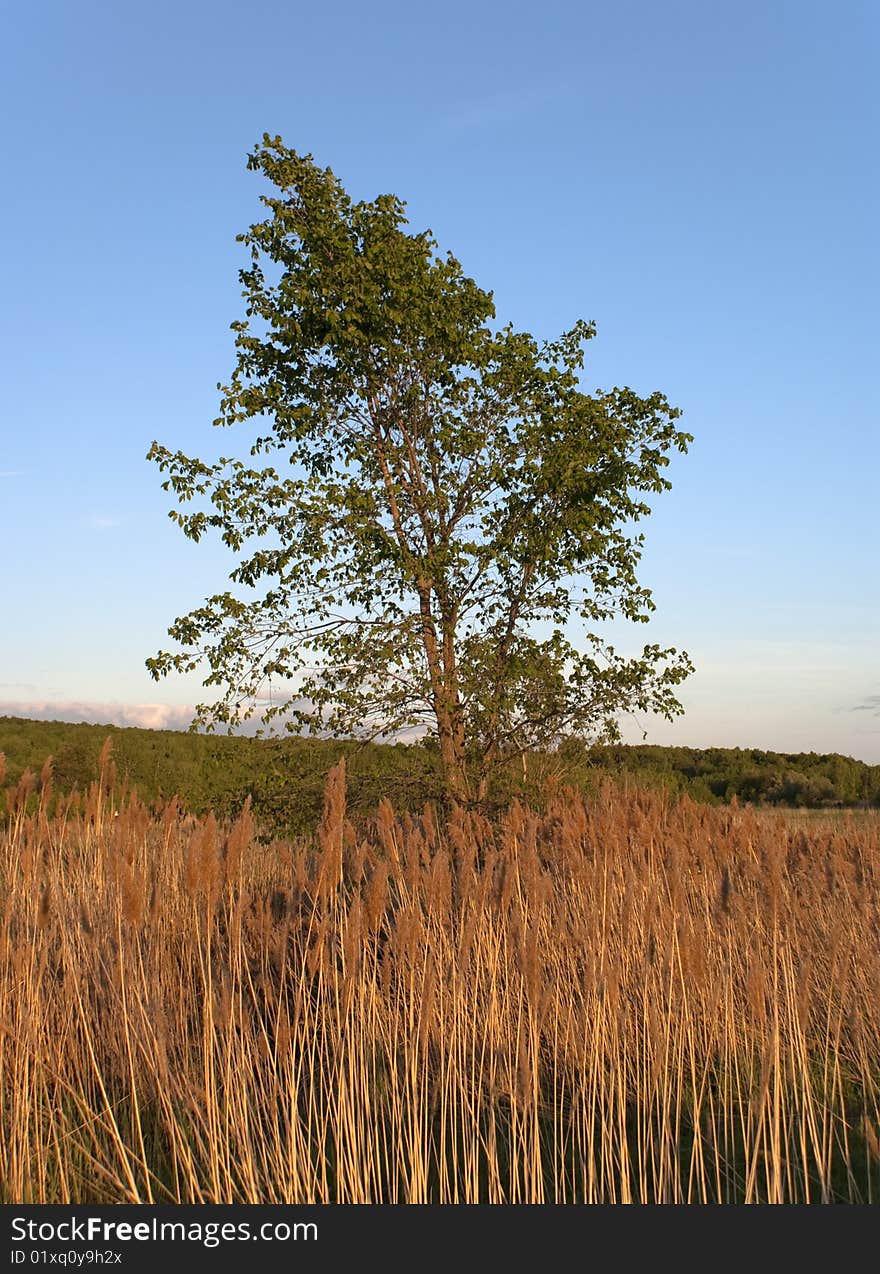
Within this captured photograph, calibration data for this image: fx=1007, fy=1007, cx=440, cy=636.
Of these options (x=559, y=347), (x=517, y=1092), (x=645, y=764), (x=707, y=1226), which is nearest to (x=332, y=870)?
(x=517, y=1092)

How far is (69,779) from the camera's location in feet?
55.0

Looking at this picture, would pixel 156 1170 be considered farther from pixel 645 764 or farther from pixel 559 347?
pixel 645 764

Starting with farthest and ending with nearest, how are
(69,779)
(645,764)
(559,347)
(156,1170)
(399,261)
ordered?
(645,764) < (69,779) < (559,347) < (399,261) < (156,1170)

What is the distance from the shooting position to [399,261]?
10297 millimetres

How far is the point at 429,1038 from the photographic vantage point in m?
4.29

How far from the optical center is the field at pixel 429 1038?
3.18m

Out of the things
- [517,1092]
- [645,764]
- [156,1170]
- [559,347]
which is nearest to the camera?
A: [517,1092]

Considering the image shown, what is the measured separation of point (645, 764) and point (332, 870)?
2243 cm

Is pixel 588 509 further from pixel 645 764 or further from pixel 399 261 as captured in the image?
pixel 645 764

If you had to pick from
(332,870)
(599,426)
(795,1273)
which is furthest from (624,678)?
(795,1273)

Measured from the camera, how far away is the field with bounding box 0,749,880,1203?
3184mm

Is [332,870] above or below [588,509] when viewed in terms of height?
below

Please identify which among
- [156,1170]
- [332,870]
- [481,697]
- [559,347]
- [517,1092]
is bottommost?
[156,1170]

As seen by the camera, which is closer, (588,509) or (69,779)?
(588,509)
